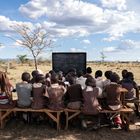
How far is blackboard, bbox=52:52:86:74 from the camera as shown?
15.2 m

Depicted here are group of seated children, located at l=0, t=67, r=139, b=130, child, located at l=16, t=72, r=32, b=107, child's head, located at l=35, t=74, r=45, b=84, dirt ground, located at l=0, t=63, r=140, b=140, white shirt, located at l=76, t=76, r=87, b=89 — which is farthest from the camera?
white shirt, located at l=76, t=76, r=87, b=89

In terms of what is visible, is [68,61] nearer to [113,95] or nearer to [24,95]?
[24,95]

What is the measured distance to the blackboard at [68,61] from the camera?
50.0 feet

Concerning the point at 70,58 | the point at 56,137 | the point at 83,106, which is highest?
the point at 70,58

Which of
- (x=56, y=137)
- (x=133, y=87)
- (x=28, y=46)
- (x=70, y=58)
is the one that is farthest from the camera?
(x=28, y=46)

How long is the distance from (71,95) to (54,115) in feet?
2.38

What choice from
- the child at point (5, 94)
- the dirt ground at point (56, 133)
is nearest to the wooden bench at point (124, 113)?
the dirt ground at point (56, 133)

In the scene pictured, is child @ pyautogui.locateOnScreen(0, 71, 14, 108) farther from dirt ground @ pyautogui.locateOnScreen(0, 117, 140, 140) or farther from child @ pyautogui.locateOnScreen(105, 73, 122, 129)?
child @ pyautogui.locateOnScreen(105, 73, 122, 129)

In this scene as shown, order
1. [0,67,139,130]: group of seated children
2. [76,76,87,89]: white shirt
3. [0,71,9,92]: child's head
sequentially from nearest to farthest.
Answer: [0,67,139,130]: group of seated children, [0,71,9,92]: child's head, [76,76,87,89]: white shirt

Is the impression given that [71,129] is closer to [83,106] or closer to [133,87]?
[83,106]

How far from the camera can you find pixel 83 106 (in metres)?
9.77

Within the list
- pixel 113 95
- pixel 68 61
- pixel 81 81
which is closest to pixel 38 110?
pixel 81 81

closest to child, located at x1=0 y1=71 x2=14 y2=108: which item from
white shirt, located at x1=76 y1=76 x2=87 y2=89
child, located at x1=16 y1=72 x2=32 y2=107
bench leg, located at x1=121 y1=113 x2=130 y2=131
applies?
child, located at x1=16 y1=72 x2=32 y2=107

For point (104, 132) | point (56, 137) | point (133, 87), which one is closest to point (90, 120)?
point (104, 132)
